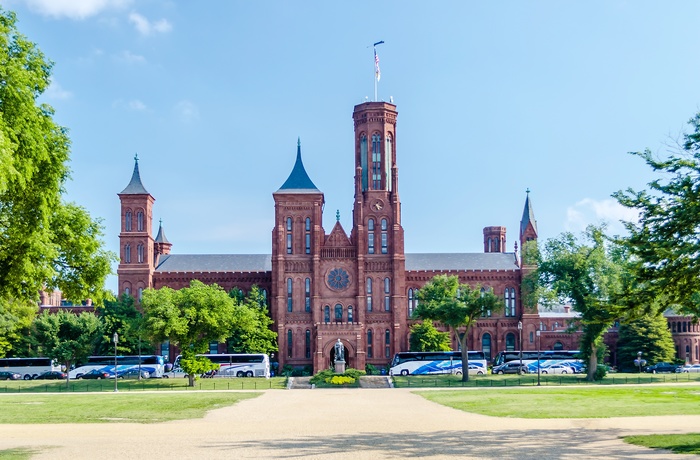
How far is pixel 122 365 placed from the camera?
93.6 m

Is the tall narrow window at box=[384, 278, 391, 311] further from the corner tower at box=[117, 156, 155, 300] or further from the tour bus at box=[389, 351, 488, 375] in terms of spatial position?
the corner tower at box=[117, 156, 155, 300]

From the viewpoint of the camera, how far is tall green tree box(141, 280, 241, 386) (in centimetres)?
7800

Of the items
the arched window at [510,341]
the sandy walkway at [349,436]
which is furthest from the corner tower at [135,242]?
the sandy walkway at [349,436]

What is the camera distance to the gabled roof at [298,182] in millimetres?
101750

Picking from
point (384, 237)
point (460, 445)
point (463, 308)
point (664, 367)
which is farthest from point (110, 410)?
point (664, 367)

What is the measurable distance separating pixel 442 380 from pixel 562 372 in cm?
2228

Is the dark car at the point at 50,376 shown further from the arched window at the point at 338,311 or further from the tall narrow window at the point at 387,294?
the tall narrow window at the point at 387,294

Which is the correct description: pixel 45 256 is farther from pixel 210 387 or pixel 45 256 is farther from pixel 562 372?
pixel 562 372

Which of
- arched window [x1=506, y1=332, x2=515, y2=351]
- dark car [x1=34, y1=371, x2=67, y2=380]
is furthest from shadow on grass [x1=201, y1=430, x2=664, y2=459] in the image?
arched window [x1=506, y1=332, x2=515, y2=351]

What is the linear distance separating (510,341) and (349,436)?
8152cm

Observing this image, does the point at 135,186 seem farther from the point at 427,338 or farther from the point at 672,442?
the point at 672,442

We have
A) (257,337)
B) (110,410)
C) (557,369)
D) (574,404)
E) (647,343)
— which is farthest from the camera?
(647,343)

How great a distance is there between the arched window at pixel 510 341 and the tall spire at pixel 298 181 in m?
29.9

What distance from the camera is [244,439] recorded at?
91.8 feet
